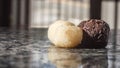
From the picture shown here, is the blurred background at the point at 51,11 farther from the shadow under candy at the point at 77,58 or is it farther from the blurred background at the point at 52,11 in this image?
the shadow under candy at the point at 77,58

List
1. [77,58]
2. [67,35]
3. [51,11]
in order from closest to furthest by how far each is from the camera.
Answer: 1. [77,58]
2. [67,35]
3. [51,11]

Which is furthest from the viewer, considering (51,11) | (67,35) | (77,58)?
(51,11)

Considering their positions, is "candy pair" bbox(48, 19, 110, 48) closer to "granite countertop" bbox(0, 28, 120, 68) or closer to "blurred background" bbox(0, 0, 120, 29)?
"granite countertop" bbox(0, 28, 120, 68)

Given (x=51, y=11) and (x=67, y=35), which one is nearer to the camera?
(x=67, y=35)

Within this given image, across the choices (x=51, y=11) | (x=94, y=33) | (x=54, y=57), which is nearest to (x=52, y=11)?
(x=51, y=11)

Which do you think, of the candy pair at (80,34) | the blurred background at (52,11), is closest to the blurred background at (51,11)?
the blurred background at (52,11)

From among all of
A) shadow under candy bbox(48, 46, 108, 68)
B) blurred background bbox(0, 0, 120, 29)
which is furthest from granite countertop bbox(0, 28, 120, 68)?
blurred background bbox(0, 0, 120, 29)

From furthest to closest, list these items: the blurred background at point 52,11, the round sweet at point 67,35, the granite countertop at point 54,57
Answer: the blurred background at point 52,11 < the round sweet at point 67,35 < the granite countertop at point 54,57

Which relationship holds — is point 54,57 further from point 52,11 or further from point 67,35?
point 52,11

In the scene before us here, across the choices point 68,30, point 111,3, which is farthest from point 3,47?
point 111,3
